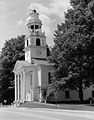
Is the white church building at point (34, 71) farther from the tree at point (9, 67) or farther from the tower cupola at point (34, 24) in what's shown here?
the tree at point (9, 67)

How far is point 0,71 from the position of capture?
73438mm

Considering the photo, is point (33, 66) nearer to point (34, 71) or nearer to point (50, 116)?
point (34, 71)

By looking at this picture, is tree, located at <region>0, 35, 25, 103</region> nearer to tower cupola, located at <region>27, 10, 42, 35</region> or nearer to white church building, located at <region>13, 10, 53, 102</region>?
white church building, located at <region>13, 10, 53, 102</region>

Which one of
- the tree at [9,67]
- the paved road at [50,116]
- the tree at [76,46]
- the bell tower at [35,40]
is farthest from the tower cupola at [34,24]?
the paved road at [50,116]

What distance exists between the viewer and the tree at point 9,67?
73.2 metres

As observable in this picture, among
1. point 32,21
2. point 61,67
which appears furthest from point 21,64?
point 61,67

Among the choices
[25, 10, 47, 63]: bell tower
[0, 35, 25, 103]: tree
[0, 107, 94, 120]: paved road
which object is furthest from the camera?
[0, 35, 25, 103]: tree

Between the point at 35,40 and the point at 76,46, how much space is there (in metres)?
25.5

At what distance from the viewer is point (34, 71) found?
58.5m

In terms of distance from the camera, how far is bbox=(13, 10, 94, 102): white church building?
184 feet

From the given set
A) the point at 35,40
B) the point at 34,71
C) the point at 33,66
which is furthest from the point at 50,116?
the point at 35,40

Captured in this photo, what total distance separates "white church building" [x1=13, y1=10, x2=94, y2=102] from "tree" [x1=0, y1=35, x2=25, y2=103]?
6.33 m

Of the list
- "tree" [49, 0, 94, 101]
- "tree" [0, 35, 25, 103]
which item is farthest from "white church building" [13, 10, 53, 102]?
"tree" [49, 0, 94, 101]

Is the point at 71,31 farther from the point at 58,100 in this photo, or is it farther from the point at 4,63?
the point at 4,63
